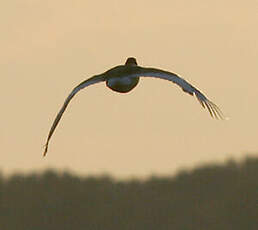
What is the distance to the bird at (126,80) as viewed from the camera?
2383 cm

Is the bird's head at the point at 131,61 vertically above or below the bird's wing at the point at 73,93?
above

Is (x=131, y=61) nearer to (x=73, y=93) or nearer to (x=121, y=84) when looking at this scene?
(x=121, y=84)

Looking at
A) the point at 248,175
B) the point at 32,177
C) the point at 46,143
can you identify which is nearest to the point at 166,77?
the point at 46,143

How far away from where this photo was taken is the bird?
938 inches

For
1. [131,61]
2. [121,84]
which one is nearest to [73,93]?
[121,84]

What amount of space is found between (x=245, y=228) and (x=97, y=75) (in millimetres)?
51402

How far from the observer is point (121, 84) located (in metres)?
24.2

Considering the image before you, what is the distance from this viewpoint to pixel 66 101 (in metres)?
23.9

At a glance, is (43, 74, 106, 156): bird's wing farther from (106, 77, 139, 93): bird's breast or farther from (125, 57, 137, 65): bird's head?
(125, 57, 137, 65): bird's head

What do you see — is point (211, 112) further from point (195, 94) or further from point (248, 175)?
point (248, 175)

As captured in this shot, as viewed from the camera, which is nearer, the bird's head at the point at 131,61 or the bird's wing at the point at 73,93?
the bird's wing at the point at 73,93

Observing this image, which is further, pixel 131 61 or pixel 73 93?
pixel 131 61

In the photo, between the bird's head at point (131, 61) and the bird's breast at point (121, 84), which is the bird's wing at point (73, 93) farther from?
the bird's head at point (131, 61)

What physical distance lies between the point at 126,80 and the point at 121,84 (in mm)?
145
